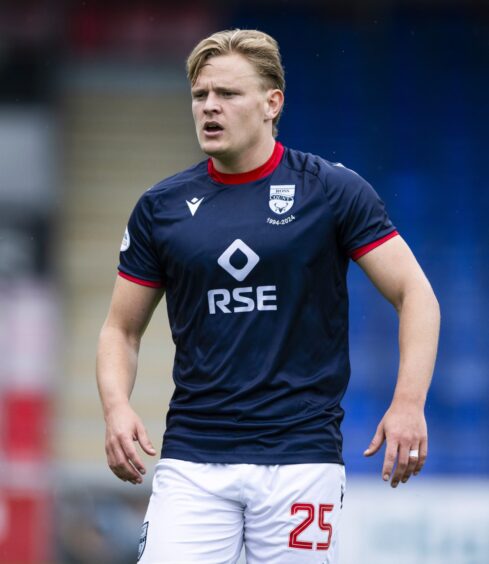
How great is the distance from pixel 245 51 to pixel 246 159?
32 centimetres

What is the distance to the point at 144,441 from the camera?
12.2 ft

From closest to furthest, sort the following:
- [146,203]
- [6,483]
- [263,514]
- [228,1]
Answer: [263,514], [146,203], [6,483], [228,1]

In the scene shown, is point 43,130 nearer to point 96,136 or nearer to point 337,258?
point 96,136

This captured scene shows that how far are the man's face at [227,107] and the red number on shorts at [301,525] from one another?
40.6 inches

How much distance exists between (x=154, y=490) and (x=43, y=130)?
584 centimetres

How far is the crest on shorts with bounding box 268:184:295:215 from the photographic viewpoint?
12.6 feet

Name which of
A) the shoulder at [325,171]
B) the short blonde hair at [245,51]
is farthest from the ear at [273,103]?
the shoulder at [325,171]

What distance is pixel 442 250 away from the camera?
30.9 feet

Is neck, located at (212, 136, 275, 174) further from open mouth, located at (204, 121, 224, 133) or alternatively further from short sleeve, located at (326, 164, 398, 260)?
short sleeve, located at (326, 164, 398, 260)

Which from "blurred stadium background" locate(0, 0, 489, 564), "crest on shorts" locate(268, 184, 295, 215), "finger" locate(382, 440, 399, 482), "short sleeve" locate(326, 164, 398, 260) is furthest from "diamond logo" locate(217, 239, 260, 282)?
"blurred stadium background" locate(0, 0, 489, 564)

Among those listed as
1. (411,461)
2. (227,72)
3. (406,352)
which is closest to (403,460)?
(411,461)

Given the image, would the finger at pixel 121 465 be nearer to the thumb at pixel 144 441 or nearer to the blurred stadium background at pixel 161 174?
the thumb at pixel 144 441

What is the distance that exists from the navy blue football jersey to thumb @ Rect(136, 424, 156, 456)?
11cm

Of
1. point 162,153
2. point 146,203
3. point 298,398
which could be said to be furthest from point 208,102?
point 162,153
